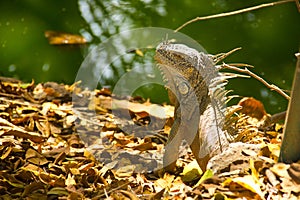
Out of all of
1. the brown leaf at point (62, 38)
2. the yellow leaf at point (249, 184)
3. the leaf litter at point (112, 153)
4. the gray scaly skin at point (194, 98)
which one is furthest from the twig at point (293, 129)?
the brown leaf at point (62, 38)

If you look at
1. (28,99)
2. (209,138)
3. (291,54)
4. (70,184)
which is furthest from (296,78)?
(291,54)

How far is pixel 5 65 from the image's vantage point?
189 inches

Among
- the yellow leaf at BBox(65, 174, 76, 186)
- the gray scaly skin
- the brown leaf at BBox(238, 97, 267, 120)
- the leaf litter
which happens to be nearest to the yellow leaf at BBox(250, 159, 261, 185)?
the leaf litter

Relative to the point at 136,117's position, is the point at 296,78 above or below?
above

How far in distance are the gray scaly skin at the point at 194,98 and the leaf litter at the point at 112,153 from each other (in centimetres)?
11

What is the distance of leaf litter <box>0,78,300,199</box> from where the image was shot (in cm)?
204

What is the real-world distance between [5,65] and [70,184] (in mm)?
2620

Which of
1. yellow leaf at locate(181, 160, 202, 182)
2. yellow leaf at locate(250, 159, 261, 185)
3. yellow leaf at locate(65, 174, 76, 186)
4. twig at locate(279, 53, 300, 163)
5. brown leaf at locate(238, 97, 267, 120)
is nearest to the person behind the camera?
twig at locate(279, 53, 300, 163)

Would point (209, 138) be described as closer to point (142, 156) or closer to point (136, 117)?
point (142, 156)

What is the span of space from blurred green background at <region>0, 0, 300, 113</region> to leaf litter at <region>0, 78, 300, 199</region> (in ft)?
2.04

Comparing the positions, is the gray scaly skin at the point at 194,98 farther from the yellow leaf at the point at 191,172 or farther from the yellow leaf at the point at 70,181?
the yellow leaf at the point at 70,181

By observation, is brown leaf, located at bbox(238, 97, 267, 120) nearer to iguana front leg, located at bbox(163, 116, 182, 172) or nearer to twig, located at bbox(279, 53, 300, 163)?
iguana front leg, located at bbox(163, 116, 182, 172)

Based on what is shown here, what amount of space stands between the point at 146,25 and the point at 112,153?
2415 millimetres

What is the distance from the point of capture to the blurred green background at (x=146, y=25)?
462 cm
